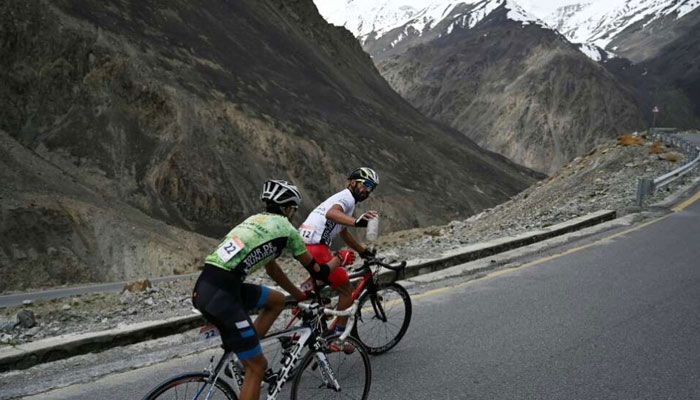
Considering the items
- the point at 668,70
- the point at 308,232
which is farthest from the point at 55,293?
the point at 668,70

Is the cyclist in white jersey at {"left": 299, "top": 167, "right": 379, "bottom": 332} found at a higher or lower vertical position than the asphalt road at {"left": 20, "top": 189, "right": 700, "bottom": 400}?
higher

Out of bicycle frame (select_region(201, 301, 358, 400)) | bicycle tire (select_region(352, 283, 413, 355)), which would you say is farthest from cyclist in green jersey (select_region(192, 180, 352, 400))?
bicycle tire (select_region(352, 283, 413, 355))

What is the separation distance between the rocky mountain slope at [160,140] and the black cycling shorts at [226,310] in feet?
86.4

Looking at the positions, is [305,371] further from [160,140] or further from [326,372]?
[160,140]

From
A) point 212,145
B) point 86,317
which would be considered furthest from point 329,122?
point 86,317

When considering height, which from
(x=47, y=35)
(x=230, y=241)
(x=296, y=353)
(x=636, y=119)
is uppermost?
(x=47, y=35)

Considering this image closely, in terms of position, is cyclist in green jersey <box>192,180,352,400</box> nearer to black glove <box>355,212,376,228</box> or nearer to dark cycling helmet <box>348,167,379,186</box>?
black glove <box>355,212,376,228</box>

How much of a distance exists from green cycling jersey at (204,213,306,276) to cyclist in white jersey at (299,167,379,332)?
43.6 inches

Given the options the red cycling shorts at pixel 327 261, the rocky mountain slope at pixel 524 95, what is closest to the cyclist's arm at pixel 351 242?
the red cycling shorts at pixel 327 261

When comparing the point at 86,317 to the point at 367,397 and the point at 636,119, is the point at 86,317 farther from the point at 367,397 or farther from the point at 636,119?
the point at 636,119

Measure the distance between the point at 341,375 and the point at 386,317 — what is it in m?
1.17

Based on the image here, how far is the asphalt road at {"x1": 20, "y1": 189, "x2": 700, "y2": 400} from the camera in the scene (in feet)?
17.0

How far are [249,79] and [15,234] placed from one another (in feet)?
101

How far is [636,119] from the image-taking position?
114312 mm
